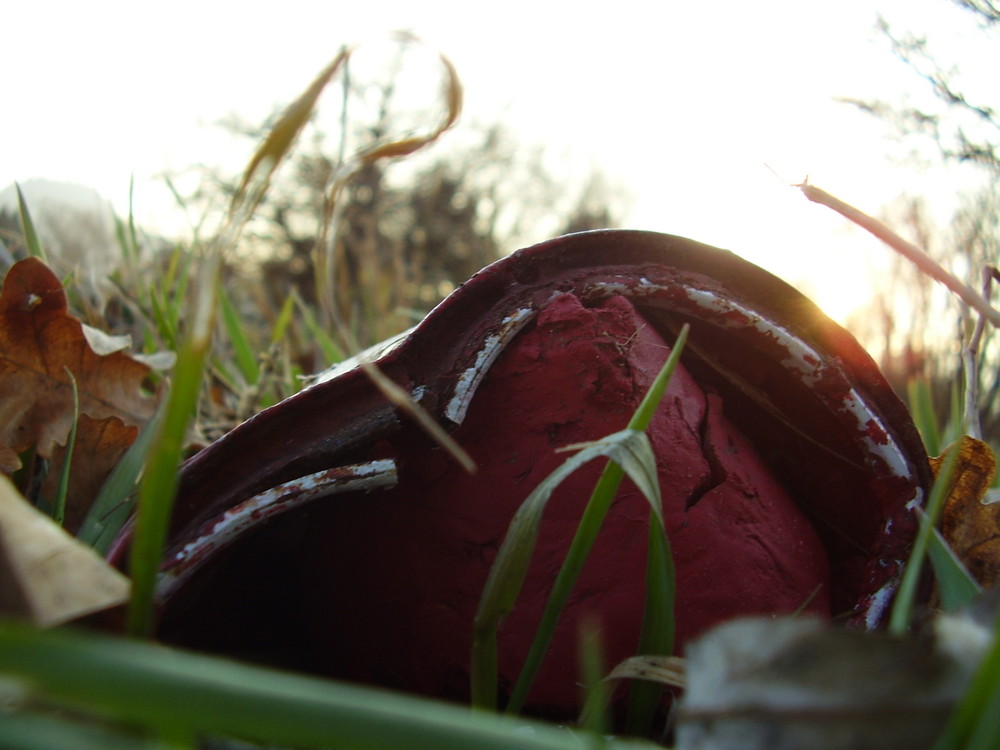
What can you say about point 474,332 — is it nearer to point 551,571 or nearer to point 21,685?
point 551,571

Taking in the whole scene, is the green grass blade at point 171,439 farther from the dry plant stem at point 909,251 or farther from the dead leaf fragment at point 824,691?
the dry plant stem at point 909,251

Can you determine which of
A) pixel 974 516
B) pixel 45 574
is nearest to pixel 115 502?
pixel 45 574

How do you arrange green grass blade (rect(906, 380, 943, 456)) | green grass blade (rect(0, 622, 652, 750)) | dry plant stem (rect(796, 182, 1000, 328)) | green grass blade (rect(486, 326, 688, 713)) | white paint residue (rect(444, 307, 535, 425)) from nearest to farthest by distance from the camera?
green grass blade (rect(0, 622, 652, 750)) < green grass blade (rect(486, 326, 688, 713)) < dry plant stem (rect(796, 182, 1000, 328)) < white paint residue (rect(444, 307, 535, 425)) < green grass blade (rect(906, 380, 943, 456))

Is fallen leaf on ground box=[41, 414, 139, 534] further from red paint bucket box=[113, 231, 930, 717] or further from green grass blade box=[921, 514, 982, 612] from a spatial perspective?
green grass blade box=[921, 514, 982, 612]

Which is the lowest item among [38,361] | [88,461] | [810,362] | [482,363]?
[88,461]

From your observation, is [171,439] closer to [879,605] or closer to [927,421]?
[879,605]

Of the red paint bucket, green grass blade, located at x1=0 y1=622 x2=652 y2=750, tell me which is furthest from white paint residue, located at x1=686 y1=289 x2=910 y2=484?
green grass blade, located at x1=0 y1=622 x2=652 y2=750
